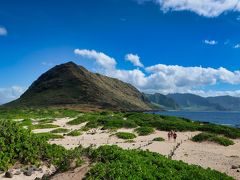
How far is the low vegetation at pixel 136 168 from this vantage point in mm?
15117

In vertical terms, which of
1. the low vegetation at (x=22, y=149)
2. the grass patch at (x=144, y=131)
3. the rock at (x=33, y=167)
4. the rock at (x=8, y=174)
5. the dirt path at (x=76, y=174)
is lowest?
Result: the rock at (x=8, y=174)

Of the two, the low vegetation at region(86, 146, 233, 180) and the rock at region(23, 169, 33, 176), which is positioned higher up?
the low vegetation at region(86, 146, 233, 180)

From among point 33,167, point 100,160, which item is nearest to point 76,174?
point 100,160

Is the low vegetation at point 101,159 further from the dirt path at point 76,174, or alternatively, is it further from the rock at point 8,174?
the rock at point 8,174

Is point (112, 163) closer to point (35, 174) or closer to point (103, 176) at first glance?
point (103, 176)

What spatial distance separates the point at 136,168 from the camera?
1586 centimetres

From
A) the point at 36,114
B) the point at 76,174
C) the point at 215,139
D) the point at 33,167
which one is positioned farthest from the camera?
the point at 36,114

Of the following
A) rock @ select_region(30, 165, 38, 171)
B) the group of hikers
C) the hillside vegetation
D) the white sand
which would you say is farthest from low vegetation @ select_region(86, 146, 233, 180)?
the group of hikers

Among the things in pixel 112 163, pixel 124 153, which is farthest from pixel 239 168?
pixel 112 163

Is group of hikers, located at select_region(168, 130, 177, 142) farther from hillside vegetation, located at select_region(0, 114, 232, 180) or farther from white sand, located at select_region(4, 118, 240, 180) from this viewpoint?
hillside vegetation, located at select_region(0, 114, 232, 180)

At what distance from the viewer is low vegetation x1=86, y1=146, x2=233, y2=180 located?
49.6ft

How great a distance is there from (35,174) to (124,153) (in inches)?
251

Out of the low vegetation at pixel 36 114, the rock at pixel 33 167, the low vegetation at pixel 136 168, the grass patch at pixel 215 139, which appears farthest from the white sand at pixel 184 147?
the low vegetation at pixel 36 114

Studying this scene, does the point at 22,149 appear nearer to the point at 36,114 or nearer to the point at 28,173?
the point at 28,173
